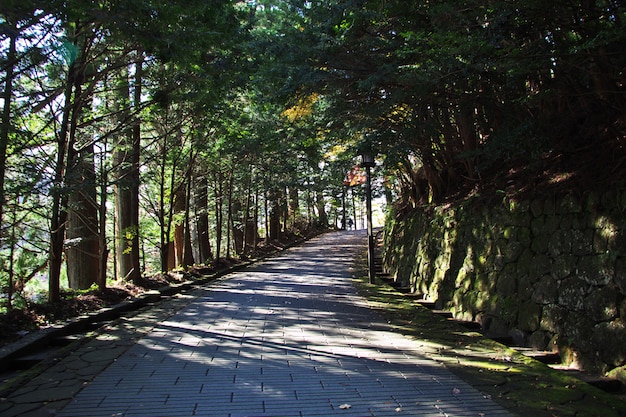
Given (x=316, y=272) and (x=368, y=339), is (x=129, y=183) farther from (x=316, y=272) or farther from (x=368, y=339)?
(x=316, y=272)

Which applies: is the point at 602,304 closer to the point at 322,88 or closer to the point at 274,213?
the point at 322,88

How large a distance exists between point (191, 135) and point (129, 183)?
16.0ft

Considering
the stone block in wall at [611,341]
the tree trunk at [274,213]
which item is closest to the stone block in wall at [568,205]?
the stone block in wall at [611,341]

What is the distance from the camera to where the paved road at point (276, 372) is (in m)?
3.93

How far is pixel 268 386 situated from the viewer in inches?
175

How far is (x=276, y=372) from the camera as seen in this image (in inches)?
192

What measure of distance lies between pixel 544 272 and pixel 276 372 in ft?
11.8

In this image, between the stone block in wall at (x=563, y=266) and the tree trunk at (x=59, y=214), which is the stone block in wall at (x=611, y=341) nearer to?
the stone block in wall at (x=563, y=266)

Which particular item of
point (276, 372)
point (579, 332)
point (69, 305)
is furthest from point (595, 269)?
point (69, 305)

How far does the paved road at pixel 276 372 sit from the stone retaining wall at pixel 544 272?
1417 mm

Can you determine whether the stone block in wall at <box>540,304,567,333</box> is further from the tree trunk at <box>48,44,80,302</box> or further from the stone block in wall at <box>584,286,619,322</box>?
the tree trunk at <box>48,44,80,302</box>

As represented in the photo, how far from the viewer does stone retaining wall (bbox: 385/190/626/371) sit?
4648 millimetres

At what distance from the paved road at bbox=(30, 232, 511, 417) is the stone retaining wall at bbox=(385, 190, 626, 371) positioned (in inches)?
55.8

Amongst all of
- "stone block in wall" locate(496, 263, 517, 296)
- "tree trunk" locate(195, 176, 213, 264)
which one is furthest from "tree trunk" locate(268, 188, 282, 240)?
"stone block in wall" locate(496, 263, 517, 296)
